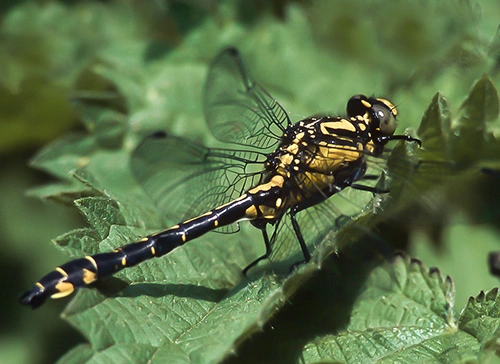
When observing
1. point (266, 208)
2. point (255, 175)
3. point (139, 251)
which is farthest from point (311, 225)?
point (139, 251)

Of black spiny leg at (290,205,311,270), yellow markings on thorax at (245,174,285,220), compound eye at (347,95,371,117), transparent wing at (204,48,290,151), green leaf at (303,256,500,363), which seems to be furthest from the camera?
transparent wing at (204,48,290,151)

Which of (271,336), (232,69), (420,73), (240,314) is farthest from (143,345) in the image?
(420,73)

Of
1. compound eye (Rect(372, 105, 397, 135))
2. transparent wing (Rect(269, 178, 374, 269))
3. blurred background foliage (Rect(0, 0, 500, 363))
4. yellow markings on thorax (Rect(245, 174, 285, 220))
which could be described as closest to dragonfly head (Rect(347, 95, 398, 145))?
compound eye (Rect(372, 105, 397, 135))

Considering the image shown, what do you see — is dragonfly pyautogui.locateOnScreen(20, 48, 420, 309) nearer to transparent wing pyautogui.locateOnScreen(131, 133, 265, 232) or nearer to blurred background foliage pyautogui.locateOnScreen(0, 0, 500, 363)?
transparent wing pyautogui.locateOnScreen(131, 133, 265, 232)

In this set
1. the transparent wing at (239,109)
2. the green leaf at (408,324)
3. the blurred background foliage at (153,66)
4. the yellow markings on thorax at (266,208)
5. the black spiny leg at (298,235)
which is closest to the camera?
the green leaf at (408,324)

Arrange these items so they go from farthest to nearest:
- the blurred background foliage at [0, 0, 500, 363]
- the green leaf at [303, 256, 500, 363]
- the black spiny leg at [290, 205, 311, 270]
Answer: the blurred background foliage at [0, 0, 500, 363]
the black spiny leg at [290, 205, 311, 270]
the green leaf at [303, 256, 500, 363]

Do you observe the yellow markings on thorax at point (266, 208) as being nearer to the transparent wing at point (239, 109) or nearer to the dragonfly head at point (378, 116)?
the transparent wing at point (239, 109)

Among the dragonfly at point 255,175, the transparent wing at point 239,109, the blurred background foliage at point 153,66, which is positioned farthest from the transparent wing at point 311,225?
the blurred background foliage at point 153,66
